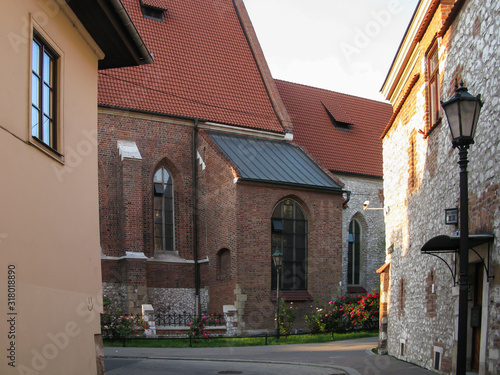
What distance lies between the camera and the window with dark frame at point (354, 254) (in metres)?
33.1

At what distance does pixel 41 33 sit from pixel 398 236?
34.3 ft

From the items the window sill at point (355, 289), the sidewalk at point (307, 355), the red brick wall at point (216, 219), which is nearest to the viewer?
the sidewalk at point (307, 355)

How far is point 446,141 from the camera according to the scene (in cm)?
1121

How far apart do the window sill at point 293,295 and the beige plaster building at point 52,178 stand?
1619 centimetres

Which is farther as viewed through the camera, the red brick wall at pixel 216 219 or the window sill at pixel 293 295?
the window sill at pixel 293 295

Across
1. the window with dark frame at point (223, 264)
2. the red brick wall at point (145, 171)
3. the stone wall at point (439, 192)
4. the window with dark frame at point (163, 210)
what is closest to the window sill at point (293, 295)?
the window with dark frame at point (223, 264)

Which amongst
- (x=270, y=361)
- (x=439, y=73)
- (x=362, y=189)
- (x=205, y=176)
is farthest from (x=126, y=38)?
(x=362, y=189)

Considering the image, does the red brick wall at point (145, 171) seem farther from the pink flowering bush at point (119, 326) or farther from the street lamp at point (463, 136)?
the street lamp at point (463, 136)

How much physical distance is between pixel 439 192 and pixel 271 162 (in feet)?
→ 53.2

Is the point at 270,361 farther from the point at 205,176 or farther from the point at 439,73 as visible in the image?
the point at 205,176

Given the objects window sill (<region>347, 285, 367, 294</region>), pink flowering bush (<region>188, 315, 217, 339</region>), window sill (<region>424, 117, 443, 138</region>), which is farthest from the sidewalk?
window sill (<region>347, 285, 367, 294</region>)

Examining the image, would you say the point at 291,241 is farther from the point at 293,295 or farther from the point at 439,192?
the point at 439,192

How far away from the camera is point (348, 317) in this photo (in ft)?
84.1

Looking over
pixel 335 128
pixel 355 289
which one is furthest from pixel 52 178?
pixel 335 128
